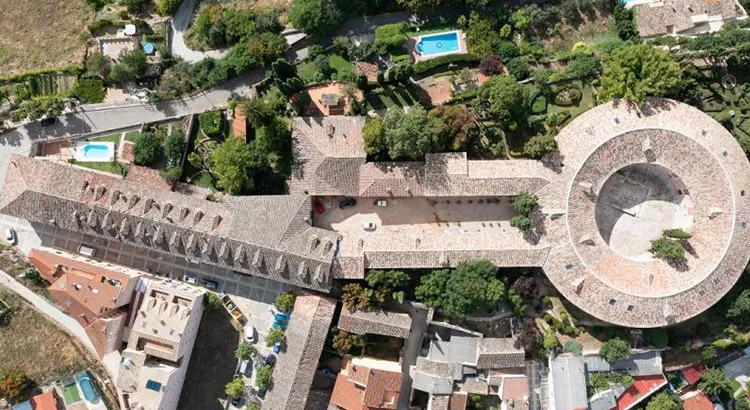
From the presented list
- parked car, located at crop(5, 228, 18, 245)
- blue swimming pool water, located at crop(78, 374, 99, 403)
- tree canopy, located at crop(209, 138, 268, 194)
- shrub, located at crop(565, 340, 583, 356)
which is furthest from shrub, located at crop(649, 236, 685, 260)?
parked car, located at crop(5, 228, 18, 245)

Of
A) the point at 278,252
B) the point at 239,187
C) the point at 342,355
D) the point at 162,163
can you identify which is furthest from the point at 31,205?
the point at 342,355

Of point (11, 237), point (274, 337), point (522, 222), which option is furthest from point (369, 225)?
point (11, 237)

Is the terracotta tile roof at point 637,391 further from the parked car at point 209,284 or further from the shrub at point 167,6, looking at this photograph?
the shrub at point 167,6

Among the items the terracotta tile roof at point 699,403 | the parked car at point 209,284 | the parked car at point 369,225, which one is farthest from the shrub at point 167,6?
the terracotta tile roof at point 699,403

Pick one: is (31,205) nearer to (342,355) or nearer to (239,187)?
(239,187)

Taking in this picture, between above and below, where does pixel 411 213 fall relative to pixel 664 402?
above

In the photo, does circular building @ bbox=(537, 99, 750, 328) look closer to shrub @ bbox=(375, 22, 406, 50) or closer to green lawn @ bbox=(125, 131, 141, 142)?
shrub @ bbox=(375, 22, 406, 50)

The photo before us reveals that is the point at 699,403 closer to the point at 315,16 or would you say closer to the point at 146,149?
the point at 315,16
